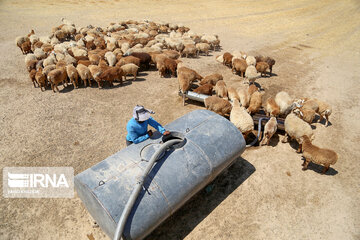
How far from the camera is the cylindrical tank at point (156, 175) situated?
3.84m

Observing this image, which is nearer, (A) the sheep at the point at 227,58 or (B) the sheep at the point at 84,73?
(B) the sheep at the point at 84,73

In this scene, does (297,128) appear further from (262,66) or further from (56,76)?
(56,76)

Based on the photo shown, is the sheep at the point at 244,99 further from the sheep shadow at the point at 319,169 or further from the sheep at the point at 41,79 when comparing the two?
the sheep at the point at 41,79

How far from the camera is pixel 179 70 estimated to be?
11.8 metres

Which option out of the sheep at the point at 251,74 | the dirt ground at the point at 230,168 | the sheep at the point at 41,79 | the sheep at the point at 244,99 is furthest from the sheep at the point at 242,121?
the sheep at the point at 41,79

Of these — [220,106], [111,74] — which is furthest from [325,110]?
[111,74]

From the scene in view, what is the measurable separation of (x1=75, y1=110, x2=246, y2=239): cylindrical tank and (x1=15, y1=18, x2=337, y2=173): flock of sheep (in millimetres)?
2526

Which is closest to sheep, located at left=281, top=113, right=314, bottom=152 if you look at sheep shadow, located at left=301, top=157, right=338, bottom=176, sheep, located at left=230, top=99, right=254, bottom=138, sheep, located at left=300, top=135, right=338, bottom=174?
sheep, located at left=300, top=135, right=338, bottom=174

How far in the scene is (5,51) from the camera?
1602 centimetres

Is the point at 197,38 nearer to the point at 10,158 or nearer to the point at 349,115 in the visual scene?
the point at 349,115

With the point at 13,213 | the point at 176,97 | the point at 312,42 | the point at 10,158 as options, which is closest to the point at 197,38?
the point at 176,97

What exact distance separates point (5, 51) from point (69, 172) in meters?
15.1

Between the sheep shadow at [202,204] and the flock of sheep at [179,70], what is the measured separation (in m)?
1.51

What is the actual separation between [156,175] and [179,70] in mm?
8501
